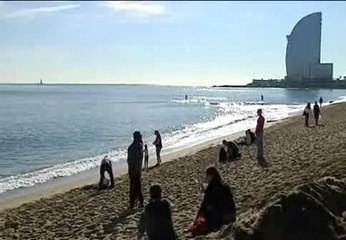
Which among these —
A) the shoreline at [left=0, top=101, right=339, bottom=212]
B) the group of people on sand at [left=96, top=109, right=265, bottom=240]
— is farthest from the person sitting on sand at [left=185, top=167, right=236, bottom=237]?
the shoreline at [left=0, top=101, right=339, bottom=212]

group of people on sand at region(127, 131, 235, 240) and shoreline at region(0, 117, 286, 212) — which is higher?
group of people on sand at region(127, 131, 235, 240)

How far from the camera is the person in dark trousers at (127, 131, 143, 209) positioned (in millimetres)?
9992

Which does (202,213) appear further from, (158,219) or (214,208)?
(158,219)

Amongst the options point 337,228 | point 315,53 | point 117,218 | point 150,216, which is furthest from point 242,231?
point 315,53

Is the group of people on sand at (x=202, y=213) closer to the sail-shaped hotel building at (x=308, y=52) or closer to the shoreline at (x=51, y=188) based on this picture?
the shoreline at (x=51, y=188)

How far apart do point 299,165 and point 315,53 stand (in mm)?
189000

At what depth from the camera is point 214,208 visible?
715 centimetres

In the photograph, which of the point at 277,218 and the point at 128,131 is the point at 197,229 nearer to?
the point at 277,218

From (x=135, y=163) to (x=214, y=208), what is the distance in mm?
3180

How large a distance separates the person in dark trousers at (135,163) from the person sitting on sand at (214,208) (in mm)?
2959

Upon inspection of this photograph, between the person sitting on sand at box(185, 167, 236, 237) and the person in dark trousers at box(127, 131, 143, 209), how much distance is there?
2.96 meters

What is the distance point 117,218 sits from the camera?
955cm

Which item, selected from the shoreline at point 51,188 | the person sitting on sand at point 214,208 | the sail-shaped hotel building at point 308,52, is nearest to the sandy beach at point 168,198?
the person sitting on sand at point 214,208

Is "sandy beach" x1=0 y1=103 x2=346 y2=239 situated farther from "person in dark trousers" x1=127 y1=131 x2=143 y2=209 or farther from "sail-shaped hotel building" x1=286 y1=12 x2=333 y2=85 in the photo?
"sail-shaped hotel building" x1=286 y1=12 x2=333 y2=85
